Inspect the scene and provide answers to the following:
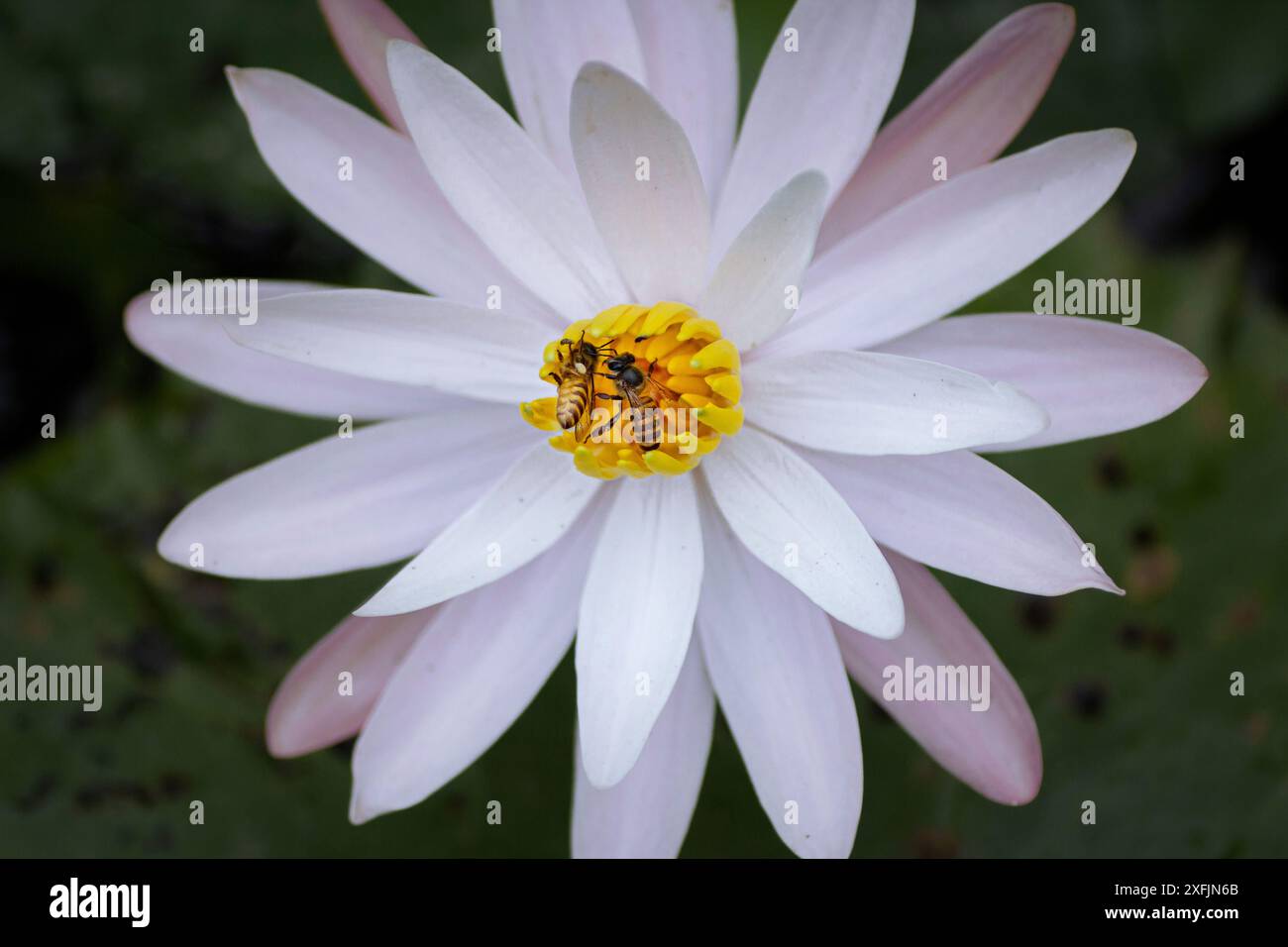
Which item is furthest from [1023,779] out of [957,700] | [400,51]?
[400,51]

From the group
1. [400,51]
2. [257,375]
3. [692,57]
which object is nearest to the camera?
[400,51]

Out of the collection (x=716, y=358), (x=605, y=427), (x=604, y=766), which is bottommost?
(x=604, y=766)

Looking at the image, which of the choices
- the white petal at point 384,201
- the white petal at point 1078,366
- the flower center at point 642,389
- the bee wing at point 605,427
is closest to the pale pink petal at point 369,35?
the white petal at point 384,201

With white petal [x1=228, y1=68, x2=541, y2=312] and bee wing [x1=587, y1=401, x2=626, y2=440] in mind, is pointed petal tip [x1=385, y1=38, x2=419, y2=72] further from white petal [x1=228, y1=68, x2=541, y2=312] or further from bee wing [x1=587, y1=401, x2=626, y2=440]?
bee wing [x1=587, y1=401, x2=626, y2=440]

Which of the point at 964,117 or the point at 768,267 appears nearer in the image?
the point at 768,267

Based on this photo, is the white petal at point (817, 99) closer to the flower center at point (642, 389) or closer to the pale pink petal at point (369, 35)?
the flower center at point (642, 389)

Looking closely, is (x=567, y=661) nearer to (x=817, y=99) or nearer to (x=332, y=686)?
(x=332, y=686)
